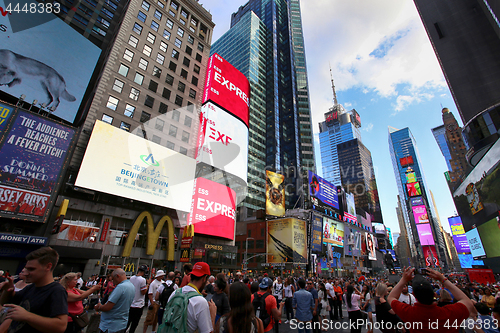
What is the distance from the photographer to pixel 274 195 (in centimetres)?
4784

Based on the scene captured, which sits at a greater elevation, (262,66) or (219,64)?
(262,66)

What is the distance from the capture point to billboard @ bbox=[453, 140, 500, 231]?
97.2 ft

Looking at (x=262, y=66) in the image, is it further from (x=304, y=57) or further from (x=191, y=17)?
(x=191, y=17)

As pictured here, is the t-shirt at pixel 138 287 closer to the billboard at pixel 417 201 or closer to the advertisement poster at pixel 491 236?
the advertisement poster at pixel 491 236

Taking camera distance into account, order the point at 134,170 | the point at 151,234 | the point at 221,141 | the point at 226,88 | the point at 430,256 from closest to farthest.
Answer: the point at 134,170, the point at 151,234, the point at 221,141, the point at 226,88, the point at 430,256

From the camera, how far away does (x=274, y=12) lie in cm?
10744

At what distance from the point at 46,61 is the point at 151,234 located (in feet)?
74.8

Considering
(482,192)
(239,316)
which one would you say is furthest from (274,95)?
(239,316)

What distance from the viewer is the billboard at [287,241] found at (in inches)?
1949

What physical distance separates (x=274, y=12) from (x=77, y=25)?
94.4m

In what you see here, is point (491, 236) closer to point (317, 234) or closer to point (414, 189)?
point (317, 234)

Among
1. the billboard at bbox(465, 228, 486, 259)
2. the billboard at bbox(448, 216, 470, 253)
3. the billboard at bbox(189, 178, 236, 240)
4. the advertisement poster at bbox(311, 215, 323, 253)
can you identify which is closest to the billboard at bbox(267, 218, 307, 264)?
the advertisement poster at bbox(311, 215, 323, 253)

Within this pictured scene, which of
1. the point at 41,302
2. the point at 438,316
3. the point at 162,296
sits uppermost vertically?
the point at 41,302

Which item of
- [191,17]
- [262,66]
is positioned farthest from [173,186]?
[262,66]
